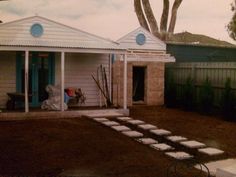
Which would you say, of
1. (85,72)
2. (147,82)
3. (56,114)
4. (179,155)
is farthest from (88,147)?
(147,82)

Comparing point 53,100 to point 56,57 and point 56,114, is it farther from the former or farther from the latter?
point 56,57

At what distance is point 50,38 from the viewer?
1490 cm

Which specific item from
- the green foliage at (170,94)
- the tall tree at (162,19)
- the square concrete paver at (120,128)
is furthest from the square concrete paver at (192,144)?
the tall tree at (162,19)

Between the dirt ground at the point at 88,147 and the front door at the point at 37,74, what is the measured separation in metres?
2.65

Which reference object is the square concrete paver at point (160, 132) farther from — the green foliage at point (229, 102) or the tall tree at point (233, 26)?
the tall tree at point (233, 26)

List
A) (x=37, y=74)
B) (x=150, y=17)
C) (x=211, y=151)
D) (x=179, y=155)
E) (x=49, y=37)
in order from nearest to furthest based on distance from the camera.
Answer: (x=179, y=155)
(x=211, y=151)
(x=49, y=37)
(x=37, y=74)
(x=150, y=17)

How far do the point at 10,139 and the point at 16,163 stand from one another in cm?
247

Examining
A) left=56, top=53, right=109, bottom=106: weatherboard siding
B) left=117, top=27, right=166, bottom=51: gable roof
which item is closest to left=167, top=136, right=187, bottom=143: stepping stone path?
left=56, top=53, right=109, bottom=106: weatherboard siding

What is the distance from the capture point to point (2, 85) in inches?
598

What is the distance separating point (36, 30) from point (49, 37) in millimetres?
567

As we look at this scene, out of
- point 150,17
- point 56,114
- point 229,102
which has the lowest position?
point 56,114

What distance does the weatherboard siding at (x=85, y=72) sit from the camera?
1631 centimetres

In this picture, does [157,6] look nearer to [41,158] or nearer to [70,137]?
[70,137]

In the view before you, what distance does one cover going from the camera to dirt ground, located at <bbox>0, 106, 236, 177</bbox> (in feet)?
23.5
